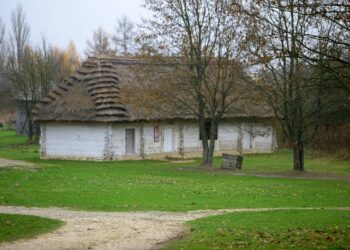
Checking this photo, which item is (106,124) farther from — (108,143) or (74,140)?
(74,140)

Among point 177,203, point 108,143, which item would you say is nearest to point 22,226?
point 177,203

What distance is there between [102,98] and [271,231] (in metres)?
28.9

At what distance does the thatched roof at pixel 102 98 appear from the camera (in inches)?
1574

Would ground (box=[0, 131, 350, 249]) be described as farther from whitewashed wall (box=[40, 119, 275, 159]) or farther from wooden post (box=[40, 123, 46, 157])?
wooden post (box=[40, 123, 46, 157])

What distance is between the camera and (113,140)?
40969 millimetres

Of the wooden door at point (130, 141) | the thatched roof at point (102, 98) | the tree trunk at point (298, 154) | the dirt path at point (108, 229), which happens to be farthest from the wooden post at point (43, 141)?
the dirt path at point (108, 229)

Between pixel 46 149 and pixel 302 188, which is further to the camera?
pixel 46 149

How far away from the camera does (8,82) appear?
7325 centimetres

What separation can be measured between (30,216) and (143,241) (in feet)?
13.8

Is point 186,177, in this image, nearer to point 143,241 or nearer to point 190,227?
point 190,227

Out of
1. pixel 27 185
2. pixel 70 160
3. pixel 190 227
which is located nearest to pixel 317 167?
pixel 70 160

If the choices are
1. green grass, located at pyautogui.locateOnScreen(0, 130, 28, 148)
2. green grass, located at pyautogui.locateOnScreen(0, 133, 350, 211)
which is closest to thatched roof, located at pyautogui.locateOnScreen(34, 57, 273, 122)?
green grass, located at pyautogui.locateOnScreen(0, 133, 350, 211)

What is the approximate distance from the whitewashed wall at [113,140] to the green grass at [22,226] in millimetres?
25216

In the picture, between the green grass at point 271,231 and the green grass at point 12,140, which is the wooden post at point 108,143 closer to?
the green grass at point 12,140
